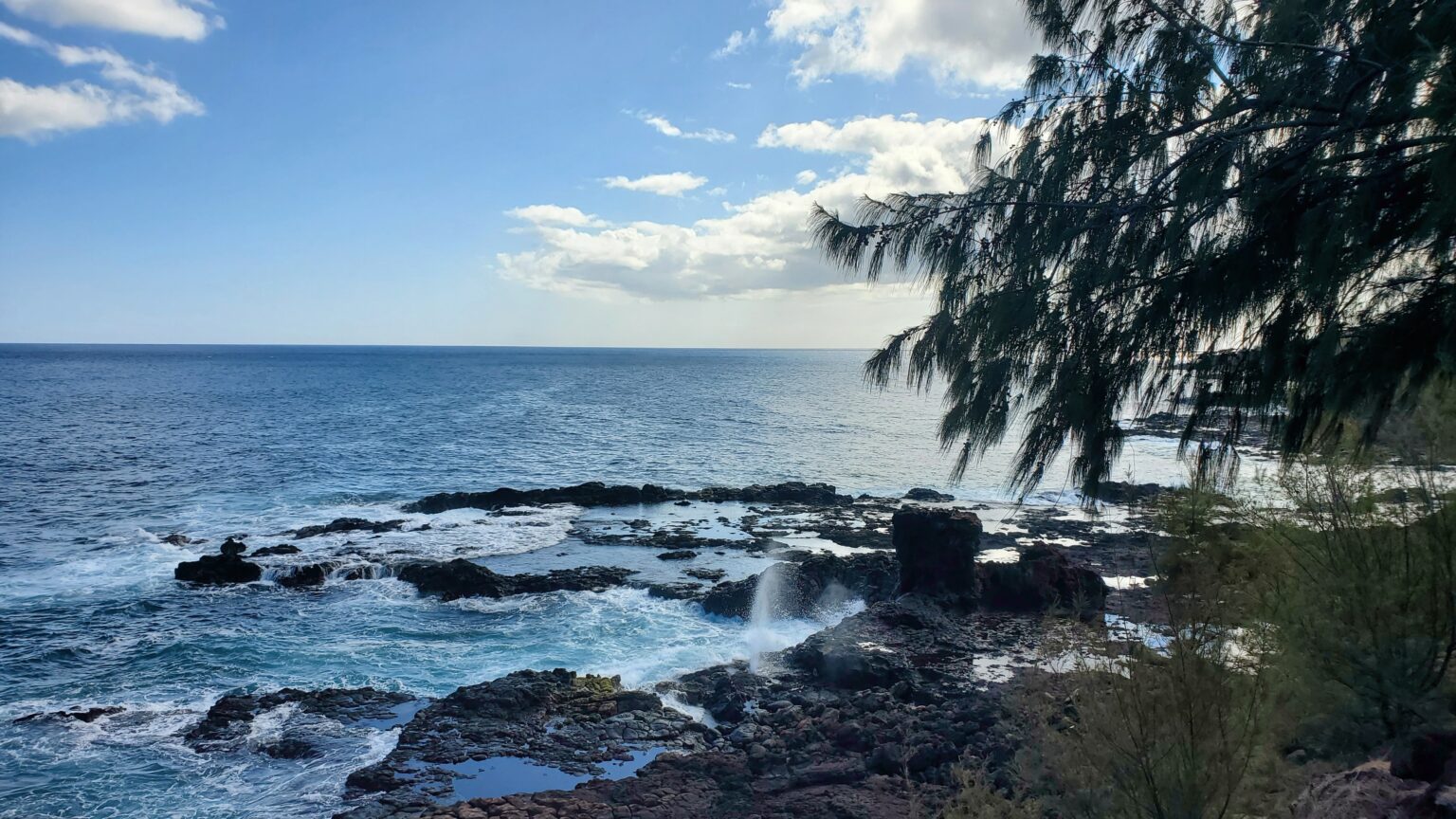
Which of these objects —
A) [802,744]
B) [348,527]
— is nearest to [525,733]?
[802,744]

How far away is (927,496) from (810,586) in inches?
677

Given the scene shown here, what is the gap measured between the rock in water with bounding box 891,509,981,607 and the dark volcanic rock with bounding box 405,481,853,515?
15251 mm

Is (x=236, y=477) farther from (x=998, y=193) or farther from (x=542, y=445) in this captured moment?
(x=998, y=193)

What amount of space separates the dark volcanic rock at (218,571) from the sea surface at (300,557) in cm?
62

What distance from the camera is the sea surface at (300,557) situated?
14.6 m

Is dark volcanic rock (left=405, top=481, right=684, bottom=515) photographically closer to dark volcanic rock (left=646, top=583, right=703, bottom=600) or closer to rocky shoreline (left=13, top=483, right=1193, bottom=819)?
rocky shoreline (left=13, top=483, right=1193, bottom=819)

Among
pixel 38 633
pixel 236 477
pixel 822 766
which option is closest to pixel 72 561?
pixel 38 633

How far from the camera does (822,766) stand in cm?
1334

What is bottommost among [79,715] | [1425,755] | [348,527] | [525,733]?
[79,715]

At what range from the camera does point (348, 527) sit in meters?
33.0

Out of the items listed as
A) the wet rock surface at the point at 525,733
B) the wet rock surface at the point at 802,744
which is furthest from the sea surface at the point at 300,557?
the wet rock surface at the point at 802,744

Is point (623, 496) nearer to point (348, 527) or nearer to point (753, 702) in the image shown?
point (348, 527)

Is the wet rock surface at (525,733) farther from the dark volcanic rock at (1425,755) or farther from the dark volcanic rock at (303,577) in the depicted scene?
the dark volcanic rock at (303,577)

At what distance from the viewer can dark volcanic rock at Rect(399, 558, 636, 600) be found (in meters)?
25.0
